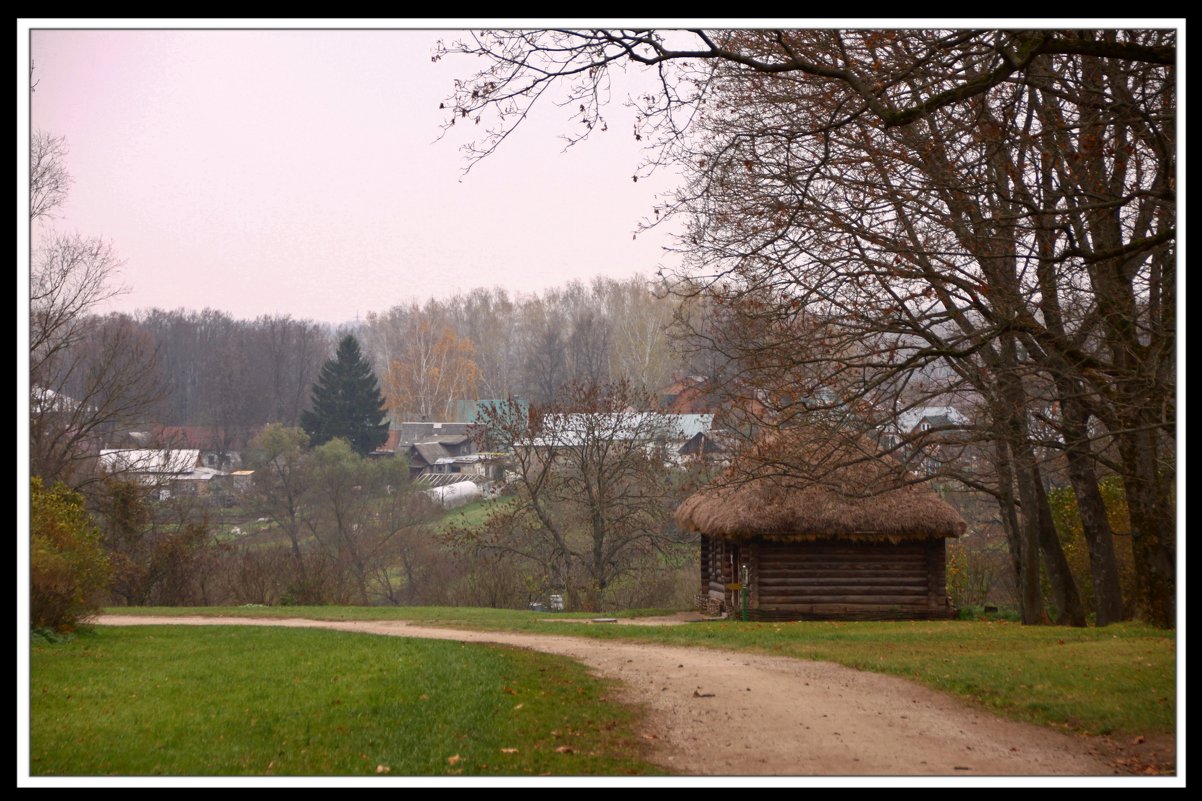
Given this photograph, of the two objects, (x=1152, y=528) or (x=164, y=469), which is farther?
(x=164, y=469)

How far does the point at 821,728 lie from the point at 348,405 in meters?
42.8

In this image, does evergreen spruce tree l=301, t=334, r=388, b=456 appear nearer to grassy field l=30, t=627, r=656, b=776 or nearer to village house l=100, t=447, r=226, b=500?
village house l=100, t=447, r=226, b=500

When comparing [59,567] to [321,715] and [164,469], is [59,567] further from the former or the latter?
[164,469]

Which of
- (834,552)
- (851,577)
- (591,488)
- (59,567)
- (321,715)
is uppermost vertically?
(59,567)

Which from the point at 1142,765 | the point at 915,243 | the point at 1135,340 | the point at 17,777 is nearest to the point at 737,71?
the point at 915,243

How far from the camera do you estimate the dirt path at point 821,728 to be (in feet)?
26.7

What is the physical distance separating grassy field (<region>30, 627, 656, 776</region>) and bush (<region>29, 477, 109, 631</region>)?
1072 mm

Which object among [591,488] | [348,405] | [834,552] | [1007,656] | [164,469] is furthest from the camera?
[348,405]

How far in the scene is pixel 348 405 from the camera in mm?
49844

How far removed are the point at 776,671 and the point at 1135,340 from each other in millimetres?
5774

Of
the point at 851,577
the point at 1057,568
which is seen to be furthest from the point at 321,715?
the point at 851,577

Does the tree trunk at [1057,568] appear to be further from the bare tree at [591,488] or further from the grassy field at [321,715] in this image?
the bare tree at [591,488]
